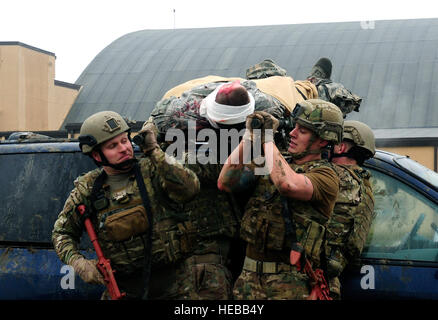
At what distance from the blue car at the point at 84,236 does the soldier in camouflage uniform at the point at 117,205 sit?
0.60m

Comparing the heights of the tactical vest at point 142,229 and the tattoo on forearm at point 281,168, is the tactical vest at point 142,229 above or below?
below

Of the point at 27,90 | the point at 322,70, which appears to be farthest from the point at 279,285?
the point at 27,90

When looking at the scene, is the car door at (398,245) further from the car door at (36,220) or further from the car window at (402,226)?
the car door at (36,220)

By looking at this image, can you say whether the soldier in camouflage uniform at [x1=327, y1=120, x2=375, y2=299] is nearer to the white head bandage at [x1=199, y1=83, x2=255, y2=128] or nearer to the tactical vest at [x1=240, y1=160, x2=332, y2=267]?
the tactical vest at [x1=240, y1=160, x2=332, y2=267]

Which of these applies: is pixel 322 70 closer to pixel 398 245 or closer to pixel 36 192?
pixel 398 245

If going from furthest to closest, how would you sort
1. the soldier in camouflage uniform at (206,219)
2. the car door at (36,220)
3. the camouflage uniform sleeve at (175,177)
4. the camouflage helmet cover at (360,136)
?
the car door at (36,220)
the camouflage helmet cover at (360,136)
the soldier in camouflage uniform at (206,219)
the camouflage uniform sleeve at (175,177)

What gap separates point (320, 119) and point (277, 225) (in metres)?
0.61

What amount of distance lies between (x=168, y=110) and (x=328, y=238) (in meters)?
1.21

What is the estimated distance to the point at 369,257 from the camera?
429 cm

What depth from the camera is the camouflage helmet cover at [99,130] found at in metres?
3.88

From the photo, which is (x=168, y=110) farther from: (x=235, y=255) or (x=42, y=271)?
(x=42, y=271)

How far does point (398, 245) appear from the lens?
431 cm

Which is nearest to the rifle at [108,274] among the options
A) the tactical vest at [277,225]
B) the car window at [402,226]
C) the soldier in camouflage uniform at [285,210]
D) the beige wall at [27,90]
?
the soldier in camouflage uniform at [285,210]

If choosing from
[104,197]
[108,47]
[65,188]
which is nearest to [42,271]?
[65,188]
